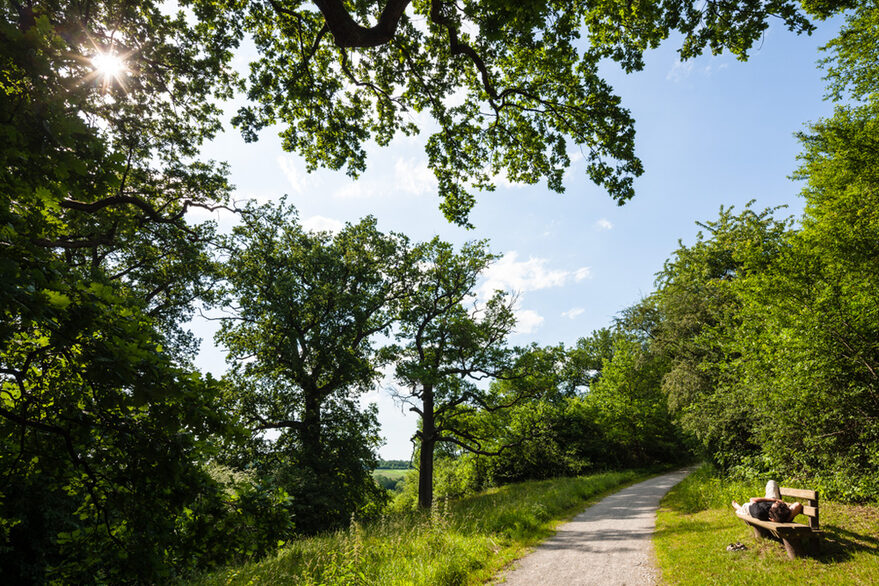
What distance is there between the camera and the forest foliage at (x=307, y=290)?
2.70 metres

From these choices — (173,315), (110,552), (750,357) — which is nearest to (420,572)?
(110,552)

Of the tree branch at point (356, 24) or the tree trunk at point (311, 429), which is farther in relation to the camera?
the tree trunk at point (311, 429)

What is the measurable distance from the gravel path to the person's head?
2.39 m

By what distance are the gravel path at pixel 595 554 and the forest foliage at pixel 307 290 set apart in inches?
185

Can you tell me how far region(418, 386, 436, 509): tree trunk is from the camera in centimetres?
1717

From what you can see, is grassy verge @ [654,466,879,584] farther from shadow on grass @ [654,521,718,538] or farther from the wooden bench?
the wooden bench

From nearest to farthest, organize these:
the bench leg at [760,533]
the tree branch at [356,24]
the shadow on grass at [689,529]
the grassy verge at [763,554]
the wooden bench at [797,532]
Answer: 1. the tree branch at [356,24]
2. the grassy verge at [763,554]
3. the wooden bench at [797,532]
4. the bench leg at [760,533]
5. the shadow on grass at [689,529]

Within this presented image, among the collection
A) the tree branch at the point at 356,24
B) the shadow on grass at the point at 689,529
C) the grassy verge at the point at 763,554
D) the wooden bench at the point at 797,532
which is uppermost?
the tree branch at the point at 356,24

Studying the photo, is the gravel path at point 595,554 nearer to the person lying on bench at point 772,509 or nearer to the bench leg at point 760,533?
the bench leg at point 760,533

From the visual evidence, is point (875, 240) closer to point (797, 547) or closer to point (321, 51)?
point (797, 547)

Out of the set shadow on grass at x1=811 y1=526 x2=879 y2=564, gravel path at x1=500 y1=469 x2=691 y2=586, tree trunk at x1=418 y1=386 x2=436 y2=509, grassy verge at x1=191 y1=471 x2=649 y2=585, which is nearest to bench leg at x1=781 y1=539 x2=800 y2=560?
shadow on grass at x1=811 y1=526 x2=879 y2=564

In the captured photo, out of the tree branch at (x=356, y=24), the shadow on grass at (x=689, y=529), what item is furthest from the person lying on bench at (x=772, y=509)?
the tree branch at (x=356, y=24)

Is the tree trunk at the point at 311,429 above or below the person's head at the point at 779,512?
above

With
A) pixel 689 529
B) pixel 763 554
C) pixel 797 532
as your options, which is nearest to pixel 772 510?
pixel 797 532
